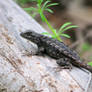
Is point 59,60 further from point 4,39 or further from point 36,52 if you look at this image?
point 4,39

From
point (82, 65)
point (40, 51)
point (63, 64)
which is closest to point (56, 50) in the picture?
point (40, 51)

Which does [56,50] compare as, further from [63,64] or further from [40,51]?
[63,64]

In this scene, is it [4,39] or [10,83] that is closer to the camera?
[10,83]

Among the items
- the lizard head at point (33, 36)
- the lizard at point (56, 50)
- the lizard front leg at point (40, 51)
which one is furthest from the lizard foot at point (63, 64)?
the lizard head at point (33, 36)

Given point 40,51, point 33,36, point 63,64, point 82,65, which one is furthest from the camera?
point 33,36

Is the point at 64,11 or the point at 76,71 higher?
the point at 64,11

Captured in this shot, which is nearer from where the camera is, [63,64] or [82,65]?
[63,64]

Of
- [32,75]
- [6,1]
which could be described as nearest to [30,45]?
[32,75]

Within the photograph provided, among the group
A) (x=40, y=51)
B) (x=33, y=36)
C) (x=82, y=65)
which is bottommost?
(x=40, y=51)

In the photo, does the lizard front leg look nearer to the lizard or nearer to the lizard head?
the lizard
